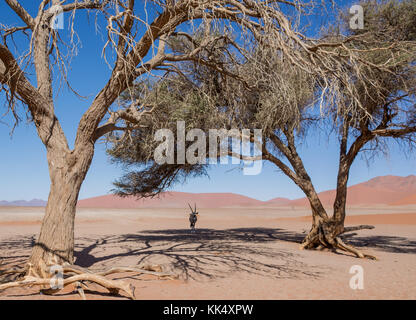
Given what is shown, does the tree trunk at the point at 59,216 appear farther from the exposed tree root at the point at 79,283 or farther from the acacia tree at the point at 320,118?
the acacia tree at the point at 320,118

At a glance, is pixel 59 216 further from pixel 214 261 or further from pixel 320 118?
pixel 320 118

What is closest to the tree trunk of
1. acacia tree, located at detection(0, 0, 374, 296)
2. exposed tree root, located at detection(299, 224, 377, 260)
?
acacia tree, located at detection(0, 0, 374, 296)

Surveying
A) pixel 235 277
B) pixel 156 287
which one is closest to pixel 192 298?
pixel 156 287

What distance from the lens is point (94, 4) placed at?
7152 millimetres

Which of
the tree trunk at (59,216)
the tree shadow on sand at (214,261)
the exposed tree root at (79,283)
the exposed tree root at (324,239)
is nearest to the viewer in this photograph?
the exposed tree root at (79,283)

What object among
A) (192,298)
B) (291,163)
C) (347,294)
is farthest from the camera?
(291,163)

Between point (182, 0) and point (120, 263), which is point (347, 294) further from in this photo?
point (182, 0)

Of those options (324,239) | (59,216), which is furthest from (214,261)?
(324,239)

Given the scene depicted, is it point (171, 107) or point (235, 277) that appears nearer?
point (235, 277)

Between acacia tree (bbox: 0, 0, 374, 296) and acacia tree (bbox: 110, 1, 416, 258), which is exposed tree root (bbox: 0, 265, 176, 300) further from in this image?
acacia tree (bbox: 110, 1, 416, 258)

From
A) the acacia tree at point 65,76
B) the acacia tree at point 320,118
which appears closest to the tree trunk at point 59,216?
the acacia tree at point 65,76

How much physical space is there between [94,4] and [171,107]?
5541 millimetres

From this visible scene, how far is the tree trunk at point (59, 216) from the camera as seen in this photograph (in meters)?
6.70

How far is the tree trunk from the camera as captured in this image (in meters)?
6.70
